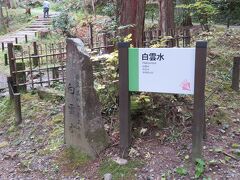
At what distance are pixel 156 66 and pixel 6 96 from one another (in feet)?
15.7

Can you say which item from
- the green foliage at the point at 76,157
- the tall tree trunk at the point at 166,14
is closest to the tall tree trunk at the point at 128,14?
the green foliage at the point at 76,157

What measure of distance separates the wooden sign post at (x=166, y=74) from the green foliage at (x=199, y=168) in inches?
2.8

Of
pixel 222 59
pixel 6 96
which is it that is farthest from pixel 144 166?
pixel 222 59

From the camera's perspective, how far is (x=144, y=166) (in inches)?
171

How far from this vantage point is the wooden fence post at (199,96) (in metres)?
3.88

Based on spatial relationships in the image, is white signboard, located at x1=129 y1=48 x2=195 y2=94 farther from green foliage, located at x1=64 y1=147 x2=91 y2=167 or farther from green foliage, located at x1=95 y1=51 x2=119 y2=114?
green foliage, located at x1=64 y1=147 x2=91 y2=167

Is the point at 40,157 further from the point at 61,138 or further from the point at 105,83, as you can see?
the point at 105,83

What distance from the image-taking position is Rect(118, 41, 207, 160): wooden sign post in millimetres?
3967

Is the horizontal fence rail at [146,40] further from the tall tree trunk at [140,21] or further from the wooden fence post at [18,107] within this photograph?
the wooden fence post at [18,107]

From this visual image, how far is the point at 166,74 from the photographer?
13.5 feet

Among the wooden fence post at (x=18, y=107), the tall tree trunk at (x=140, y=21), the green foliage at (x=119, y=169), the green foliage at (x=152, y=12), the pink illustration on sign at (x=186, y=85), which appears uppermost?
the green foliage at (x=152, y=12)

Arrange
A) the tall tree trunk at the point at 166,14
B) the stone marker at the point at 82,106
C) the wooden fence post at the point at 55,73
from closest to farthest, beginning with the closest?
the stone marker at the point at 82,106 → the wooden fence post at the point at 55,73 → the tall tree trunk at the point at 166,14

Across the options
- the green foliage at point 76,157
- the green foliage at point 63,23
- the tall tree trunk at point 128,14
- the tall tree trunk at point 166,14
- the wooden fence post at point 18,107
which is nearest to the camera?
the green foliage at point 76,157

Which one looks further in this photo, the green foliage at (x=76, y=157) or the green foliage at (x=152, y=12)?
the green foliage at (x=152, y=12)
